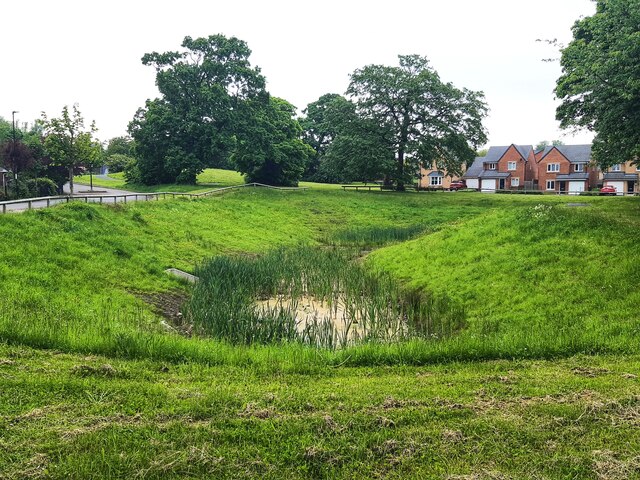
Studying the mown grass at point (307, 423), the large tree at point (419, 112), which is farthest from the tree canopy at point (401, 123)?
the mown grass at point (307, 423)

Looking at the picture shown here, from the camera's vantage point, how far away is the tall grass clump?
10.5 meters

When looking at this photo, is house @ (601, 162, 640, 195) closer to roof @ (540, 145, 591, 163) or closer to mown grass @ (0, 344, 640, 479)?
roof @ (540, 145, 591, 163)

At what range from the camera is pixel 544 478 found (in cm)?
437

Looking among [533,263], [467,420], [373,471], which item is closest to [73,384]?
[373,471]

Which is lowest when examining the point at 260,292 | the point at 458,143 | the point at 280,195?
the point at 260,292

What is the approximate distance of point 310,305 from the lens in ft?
48.8

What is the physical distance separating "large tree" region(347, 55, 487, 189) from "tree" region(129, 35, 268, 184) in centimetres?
1105

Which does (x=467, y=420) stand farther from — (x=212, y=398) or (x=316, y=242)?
(x=316, y=242)

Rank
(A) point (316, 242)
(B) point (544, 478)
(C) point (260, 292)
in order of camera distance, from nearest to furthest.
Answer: (B) point (544, 478) → (C) point (260, 292) → (A) point (316, 242)

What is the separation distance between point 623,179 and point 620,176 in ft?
2.16

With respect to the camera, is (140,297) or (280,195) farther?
(280,195)

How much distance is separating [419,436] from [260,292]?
36.4 feet

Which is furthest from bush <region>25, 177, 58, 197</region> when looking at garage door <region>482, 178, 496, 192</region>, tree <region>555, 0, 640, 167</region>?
garage door <region>482, 178, 496, 192</region>

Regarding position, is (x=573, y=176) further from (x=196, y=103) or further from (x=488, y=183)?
(x=196, y=103)
